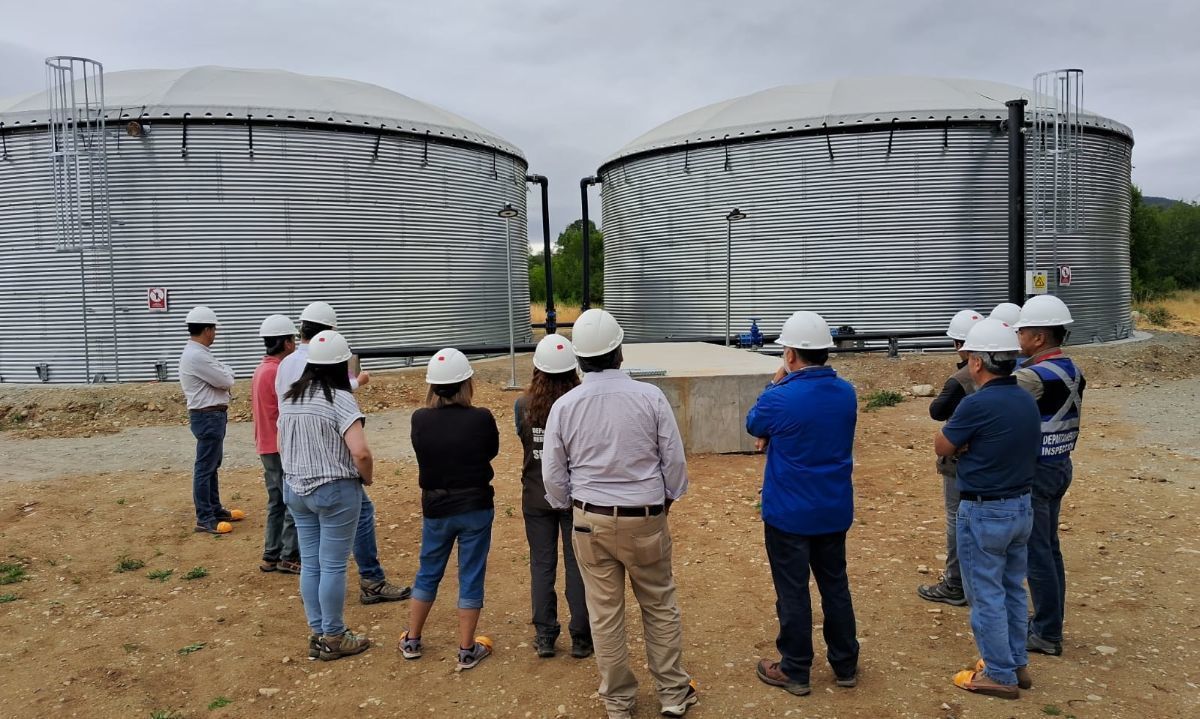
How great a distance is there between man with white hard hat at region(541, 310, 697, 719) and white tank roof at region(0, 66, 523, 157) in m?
15.1

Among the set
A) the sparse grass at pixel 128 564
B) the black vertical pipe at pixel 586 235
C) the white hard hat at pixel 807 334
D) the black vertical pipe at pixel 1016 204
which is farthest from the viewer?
the black vertical pipe at pixel 586 235

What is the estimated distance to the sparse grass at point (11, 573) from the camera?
6361 mm

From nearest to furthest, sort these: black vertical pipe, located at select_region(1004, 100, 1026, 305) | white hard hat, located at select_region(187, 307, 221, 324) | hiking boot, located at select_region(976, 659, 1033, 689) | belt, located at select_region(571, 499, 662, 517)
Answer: belt, located at select_region(571, 499, 662, 517) < hiking boot, located at select_region(976, 659, 1033, 689) < white hard hat, located at select_region(187, 307, 221, 324) < black vertical pipe, located at select_region(1004, 100, 1026, 305)

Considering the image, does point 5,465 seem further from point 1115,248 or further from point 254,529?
point 1115,248

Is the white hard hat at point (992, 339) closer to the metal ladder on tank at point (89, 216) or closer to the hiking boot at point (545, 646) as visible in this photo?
the hiking boot at point (545, 646)

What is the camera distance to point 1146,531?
22.5 feet

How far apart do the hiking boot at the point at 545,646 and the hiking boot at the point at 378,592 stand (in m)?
1.40

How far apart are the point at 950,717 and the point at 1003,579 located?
77cm

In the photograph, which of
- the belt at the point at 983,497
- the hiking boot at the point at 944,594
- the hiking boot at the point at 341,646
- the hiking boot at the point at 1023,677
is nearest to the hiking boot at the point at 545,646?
the hiking boot at the point at 341,646

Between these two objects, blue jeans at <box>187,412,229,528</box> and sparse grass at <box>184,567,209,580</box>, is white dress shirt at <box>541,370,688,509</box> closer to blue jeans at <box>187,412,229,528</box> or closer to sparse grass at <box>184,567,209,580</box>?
sparse grass at <box>184,567,209,580</box>

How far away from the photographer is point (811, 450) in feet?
13.3

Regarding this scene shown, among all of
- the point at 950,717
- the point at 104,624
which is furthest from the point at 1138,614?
the point at 104,624

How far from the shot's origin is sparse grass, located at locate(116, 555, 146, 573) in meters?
6.62

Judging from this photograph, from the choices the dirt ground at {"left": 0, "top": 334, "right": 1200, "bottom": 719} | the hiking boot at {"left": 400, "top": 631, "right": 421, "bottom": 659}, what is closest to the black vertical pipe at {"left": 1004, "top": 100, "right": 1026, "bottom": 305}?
the dirt ground at {"left": 0, "top": 334, "right": 1200, "bottom": 719}
